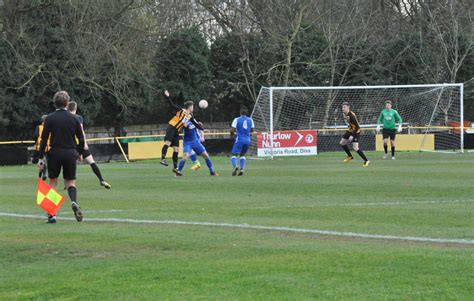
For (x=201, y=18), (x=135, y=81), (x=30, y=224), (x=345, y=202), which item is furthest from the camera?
(x=201, y=18)

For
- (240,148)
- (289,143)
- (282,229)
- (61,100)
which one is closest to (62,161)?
(61,100)

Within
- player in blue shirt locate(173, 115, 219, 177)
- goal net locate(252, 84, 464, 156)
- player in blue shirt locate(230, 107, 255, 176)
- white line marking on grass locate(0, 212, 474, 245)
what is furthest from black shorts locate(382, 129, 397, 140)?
white line marking on grass locate(0, 212, 474, 245)

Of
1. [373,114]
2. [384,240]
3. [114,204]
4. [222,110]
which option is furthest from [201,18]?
[384,240]

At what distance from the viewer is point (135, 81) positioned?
42.1 m

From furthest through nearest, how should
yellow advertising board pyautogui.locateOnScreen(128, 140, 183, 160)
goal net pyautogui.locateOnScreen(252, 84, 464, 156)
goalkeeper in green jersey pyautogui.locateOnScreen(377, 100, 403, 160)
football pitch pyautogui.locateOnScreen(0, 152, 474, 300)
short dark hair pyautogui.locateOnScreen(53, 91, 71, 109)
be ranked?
goal net pyautogui.locateOnScreen(252, 84, 464, 156), yellow advertising board pyautogui.locateOnScreen(128, 140, 183, 160), goalkeeper in green jersey pyautogui.locateOnScreen(377, 100, 403, 160), short dark hair pyautogui.locateOnScreen(53, 91, 71, 109), football pitch pyautogui.locateOnScreen(0, 152, 474, 300)

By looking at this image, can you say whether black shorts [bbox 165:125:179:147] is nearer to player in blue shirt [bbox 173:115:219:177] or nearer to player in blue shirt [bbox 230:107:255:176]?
player in blue shirt [bbox 173:115:219:177]

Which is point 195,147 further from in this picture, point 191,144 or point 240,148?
point 240,148

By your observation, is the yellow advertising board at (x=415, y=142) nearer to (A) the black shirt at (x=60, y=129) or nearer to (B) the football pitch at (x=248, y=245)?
(B) the football pitch at (x=248, y=245)

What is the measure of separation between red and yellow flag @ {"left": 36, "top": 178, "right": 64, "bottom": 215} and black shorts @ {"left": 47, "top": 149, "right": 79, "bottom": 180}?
246 mm

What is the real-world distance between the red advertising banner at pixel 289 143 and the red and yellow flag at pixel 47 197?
20.9 meters

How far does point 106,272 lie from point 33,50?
32758 mm

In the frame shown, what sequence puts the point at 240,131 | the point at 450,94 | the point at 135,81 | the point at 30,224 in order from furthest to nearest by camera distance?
the point at 135,81
the point at 450,94
the point at 240,131
the point at 30,224

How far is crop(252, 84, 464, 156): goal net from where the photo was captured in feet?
118

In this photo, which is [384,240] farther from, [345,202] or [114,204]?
[114,204]
